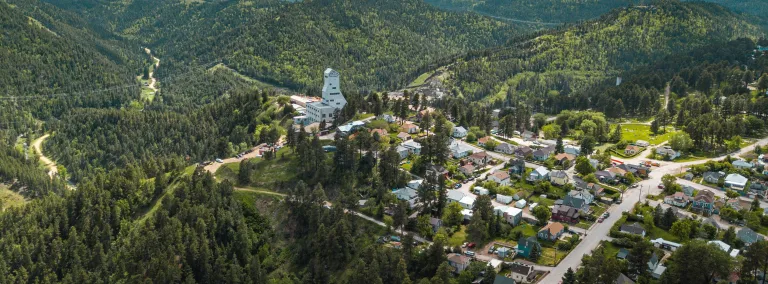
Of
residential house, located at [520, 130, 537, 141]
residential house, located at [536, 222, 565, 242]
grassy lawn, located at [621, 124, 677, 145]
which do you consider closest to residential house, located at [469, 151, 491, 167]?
residential house, located at [520, 130, 537, 141]

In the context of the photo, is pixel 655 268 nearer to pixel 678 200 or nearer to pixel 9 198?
pixel 678 200

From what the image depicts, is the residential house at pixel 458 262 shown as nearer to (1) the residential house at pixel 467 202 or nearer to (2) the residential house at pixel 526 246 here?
(2) the residential house at pixel 526 246

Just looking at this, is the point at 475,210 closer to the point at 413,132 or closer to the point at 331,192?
the point at 331,192

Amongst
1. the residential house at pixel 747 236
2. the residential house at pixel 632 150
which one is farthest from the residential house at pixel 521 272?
the residential house at pixel 632 150

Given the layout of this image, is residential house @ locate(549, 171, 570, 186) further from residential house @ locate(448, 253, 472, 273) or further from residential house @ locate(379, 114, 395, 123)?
residential house @ locate(379, 114, 395, 123)

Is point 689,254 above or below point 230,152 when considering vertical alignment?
above

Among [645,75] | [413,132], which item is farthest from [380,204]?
[645,75]
